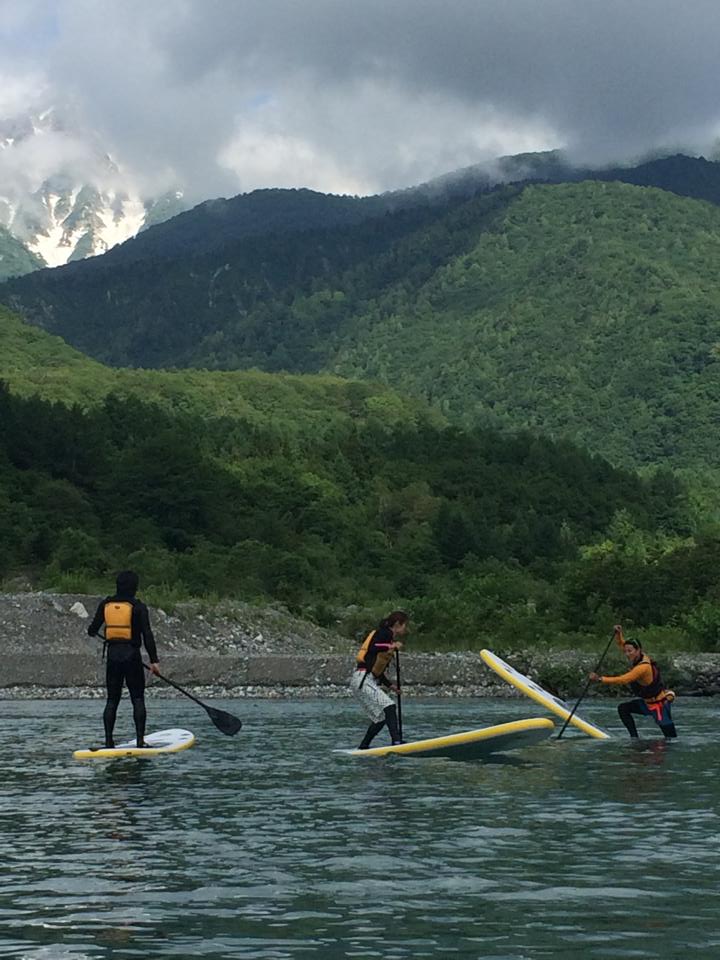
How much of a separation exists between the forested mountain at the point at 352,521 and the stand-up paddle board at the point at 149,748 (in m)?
39.9

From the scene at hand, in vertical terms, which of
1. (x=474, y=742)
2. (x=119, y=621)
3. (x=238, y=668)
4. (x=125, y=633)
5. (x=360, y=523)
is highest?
(x=360, y=523)

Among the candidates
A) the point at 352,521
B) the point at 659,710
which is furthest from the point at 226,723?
the point at 352,521

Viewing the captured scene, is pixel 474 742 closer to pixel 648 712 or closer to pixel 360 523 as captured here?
pixel 648 712

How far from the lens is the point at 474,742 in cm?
2525

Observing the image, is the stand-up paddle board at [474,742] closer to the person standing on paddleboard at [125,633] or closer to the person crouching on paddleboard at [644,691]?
the person crouching on paddleboard at [644,691]

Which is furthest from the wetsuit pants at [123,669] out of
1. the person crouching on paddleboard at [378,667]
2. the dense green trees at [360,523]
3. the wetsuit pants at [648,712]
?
the dense green trees at [360,523]

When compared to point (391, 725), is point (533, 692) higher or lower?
higher

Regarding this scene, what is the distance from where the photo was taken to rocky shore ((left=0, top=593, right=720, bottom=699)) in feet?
175

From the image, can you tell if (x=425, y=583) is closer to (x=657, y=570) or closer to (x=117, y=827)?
(x=657, y=570)

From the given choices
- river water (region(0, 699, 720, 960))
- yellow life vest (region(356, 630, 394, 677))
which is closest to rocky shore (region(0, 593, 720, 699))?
river water (region(0, 699, 720, 960))

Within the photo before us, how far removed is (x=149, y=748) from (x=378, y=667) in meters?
4.21

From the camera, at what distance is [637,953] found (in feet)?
32.8

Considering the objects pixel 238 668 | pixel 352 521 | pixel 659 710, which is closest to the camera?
pixel 659 710

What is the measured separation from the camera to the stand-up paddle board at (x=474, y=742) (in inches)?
986
